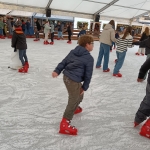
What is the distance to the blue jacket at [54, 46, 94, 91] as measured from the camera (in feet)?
5.22

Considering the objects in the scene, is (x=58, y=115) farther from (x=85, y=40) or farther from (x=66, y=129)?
(x=85, y=40)

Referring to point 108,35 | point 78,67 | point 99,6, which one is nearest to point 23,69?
point 108,35

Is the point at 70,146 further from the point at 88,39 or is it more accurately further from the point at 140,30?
the point at 140,30

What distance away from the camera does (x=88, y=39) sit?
1.63 m

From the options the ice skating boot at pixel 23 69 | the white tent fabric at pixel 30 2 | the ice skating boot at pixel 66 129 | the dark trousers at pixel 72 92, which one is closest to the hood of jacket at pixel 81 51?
the dark trousers at pixel 72 92

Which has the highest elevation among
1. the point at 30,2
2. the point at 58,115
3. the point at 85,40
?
the point at 30,2

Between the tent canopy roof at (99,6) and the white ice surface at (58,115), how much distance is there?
277 inches

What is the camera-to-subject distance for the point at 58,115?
7.23 ft

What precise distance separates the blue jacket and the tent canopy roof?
8.60 metres

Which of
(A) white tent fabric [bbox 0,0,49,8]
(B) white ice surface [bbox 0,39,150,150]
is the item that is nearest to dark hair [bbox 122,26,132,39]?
(B) white ice surface [bbox 0,39,150,150]

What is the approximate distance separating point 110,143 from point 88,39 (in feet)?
3.76

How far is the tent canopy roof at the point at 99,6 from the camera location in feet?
30.6

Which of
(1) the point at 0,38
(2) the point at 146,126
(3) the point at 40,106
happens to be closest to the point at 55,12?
(1) the point at 0,38

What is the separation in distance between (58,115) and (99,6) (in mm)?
9555
